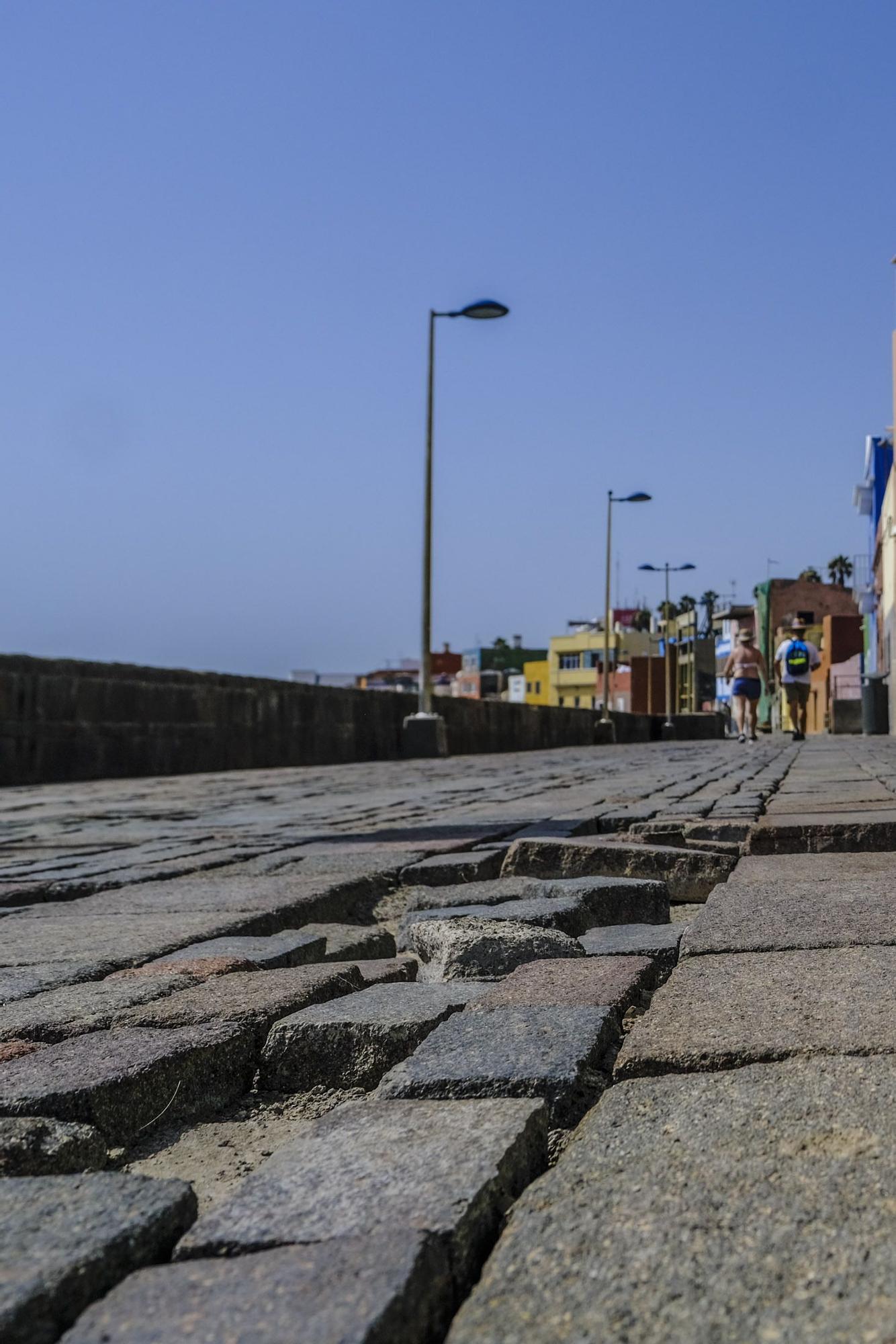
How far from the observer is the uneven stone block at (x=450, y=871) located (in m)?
4.28

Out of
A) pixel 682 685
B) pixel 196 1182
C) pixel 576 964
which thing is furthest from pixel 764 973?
pixel 682 685

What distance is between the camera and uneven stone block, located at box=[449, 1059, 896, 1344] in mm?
1037

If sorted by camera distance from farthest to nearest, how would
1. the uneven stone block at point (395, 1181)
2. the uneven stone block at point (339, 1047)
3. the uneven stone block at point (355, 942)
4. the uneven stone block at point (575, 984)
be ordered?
the uneven stone block at point (355, 942)
the uneven stone block at point (575, 984)
the uneven stone block at point (339, 1047)
the uneven stone block at point (395, 1181)

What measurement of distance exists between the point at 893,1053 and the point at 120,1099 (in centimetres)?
106

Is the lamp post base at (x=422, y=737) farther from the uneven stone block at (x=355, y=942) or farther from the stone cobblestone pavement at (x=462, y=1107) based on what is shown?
the uneven stone block at (x=355, y=942)

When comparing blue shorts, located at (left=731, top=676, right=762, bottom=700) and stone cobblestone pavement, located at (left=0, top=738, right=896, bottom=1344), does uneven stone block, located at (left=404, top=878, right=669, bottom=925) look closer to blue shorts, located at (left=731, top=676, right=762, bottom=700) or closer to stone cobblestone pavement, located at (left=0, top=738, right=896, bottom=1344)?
stone cobblestone pavement, located at (left=0, top=738, right=896, bottom=1344)

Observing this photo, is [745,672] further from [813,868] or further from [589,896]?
[589,896]

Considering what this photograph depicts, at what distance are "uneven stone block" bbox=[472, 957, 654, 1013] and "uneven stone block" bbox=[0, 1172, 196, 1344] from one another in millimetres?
873

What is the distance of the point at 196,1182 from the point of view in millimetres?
1632

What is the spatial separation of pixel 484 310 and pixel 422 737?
6421mm

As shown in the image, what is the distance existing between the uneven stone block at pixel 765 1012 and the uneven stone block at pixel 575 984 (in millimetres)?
73

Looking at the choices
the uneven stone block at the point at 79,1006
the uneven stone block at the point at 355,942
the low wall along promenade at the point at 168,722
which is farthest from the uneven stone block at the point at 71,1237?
the low wall along promenade at the point at 168,722

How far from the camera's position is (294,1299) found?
108 cm

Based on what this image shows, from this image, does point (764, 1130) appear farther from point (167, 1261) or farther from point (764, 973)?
point (764, 973)
